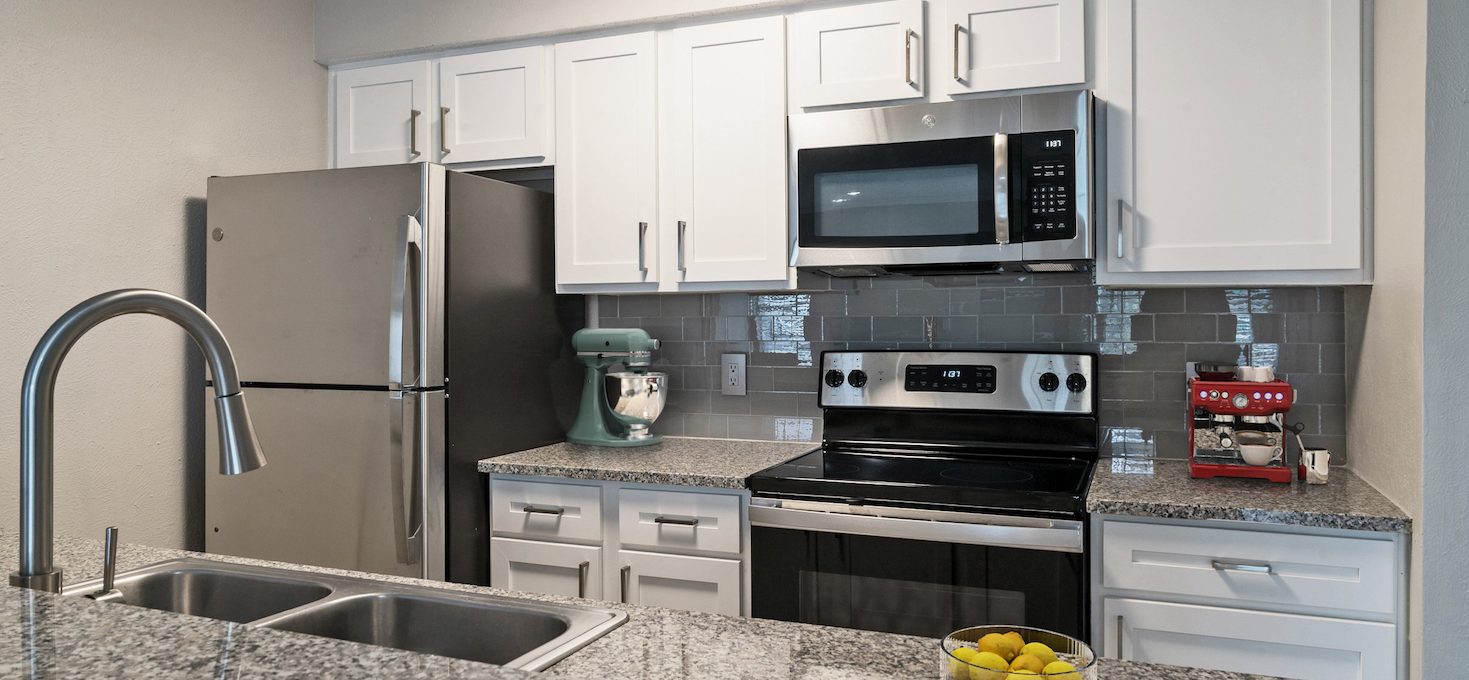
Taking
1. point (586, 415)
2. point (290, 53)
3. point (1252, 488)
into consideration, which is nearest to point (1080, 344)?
point (1252, 488)

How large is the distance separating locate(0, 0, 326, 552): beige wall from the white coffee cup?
2730mm

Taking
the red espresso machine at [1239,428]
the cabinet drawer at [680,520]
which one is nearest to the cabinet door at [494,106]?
the cabinet drawer at [680,520]

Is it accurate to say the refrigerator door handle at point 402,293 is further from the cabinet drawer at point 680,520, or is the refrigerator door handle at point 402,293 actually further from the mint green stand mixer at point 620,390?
the cabinet drawer at point 680,520

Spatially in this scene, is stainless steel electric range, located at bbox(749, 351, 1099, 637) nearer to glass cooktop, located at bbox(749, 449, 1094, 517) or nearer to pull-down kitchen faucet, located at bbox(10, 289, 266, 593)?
glass cooktop, located at bbox(749, 449, 1094, 517)

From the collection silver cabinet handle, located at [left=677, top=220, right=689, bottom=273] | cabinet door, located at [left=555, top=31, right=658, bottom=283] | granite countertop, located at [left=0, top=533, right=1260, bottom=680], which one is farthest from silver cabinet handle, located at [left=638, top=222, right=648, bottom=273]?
granite countertop, located at [left=0, top=533, right=1260, bottom=680]

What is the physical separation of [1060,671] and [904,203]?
179 cm

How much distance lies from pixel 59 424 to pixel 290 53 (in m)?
1.29

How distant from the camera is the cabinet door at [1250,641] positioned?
1.89 metres

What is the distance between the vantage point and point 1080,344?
2646 millimetres

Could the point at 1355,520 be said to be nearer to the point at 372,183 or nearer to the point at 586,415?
the point at 586,415

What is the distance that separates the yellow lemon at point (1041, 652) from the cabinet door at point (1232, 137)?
1697 mm

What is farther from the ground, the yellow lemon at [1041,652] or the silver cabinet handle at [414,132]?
the silver cabinet handle at [414,132]

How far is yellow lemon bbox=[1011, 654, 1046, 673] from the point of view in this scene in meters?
0.75

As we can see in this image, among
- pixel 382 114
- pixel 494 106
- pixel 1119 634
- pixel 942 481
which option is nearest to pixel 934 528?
pixel 942 481
